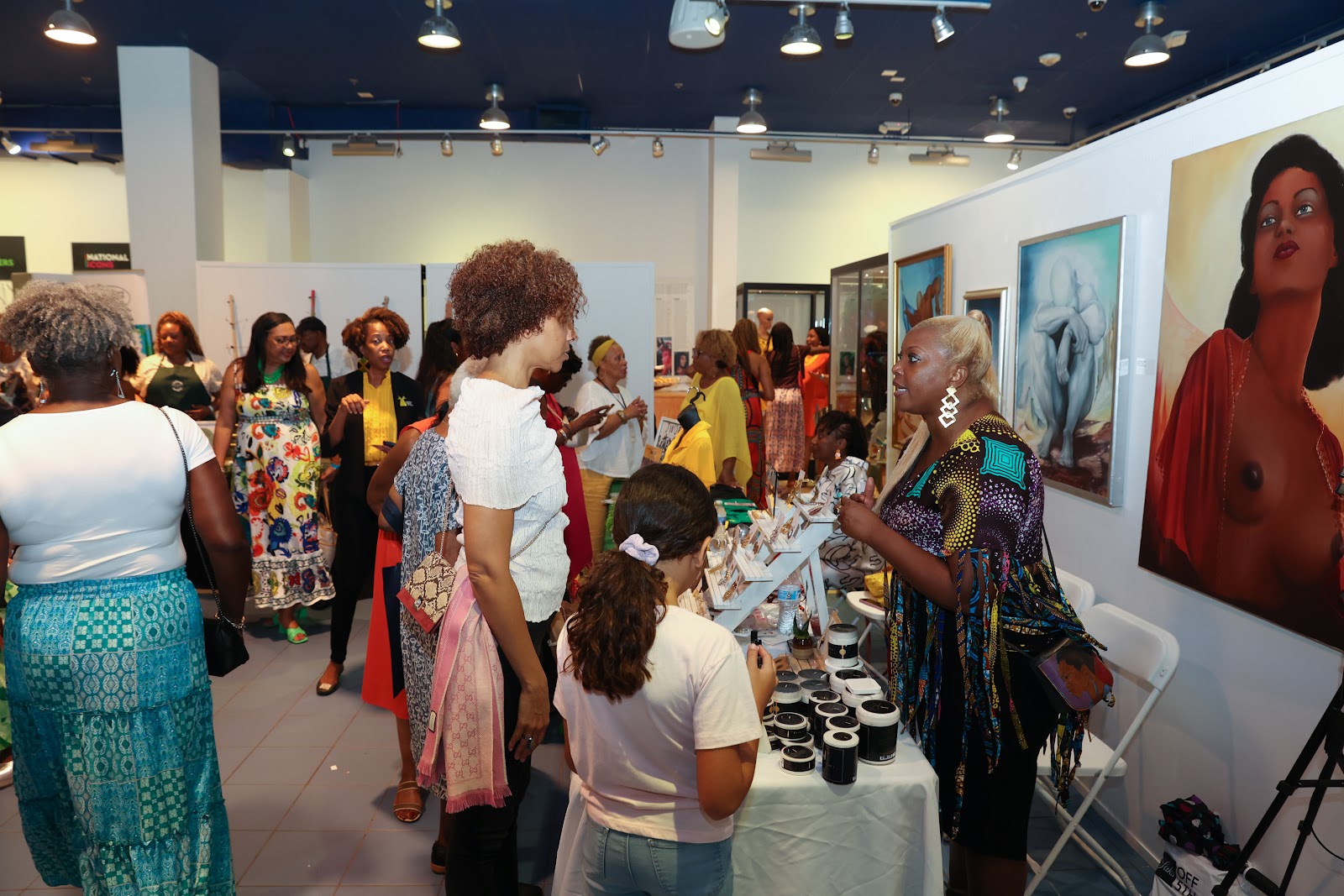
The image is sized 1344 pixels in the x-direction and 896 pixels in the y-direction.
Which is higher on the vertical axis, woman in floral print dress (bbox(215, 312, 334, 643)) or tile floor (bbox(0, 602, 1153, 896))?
woman in floral print dress (bbox(215, 312, 334, 643))

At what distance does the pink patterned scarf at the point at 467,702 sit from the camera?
1.79 m

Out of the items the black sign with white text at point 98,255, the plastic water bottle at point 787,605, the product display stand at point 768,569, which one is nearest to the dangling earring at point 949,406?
the product display stand at point 768,569

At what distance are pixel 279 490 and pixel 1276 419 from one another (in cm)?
438

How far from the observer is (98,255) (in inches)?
436

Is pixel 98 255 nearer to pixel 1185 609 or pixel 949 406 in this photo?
pixel 949 406

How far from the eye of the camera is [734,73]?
8.14 m

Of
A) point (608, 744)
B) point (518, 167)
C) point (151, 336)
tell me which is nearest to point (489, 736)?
point (608, 744)

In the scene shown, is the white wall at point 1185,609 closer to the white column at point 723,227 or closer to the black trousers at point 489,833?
the black trousers at point 489,833

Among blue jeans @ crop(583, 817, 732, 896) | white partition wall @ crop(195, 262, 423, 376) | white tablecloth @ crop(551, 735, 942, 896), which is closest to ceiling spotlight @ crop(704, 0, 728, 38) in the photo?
white partition wall @ crop(195, 262, 423, 376)

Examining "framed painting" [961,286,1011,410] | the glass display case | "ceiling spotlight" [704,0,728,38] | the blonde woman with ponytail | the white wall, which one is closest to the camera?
the blonde woman with ponytail

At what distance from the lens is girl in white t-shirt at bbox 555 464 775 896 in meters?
1.45

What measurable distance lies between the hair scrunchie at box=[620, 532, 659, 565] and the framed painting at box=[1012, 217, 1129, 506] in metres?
2.06

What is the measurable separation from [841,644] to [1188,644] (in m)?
1.15

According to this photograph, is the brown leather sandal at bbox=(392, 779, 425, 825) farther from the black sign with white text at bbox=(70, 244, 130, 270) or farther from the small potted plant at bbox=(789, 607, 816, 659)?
the black sign with white text at bbox=(70, 244, 130, 270)
